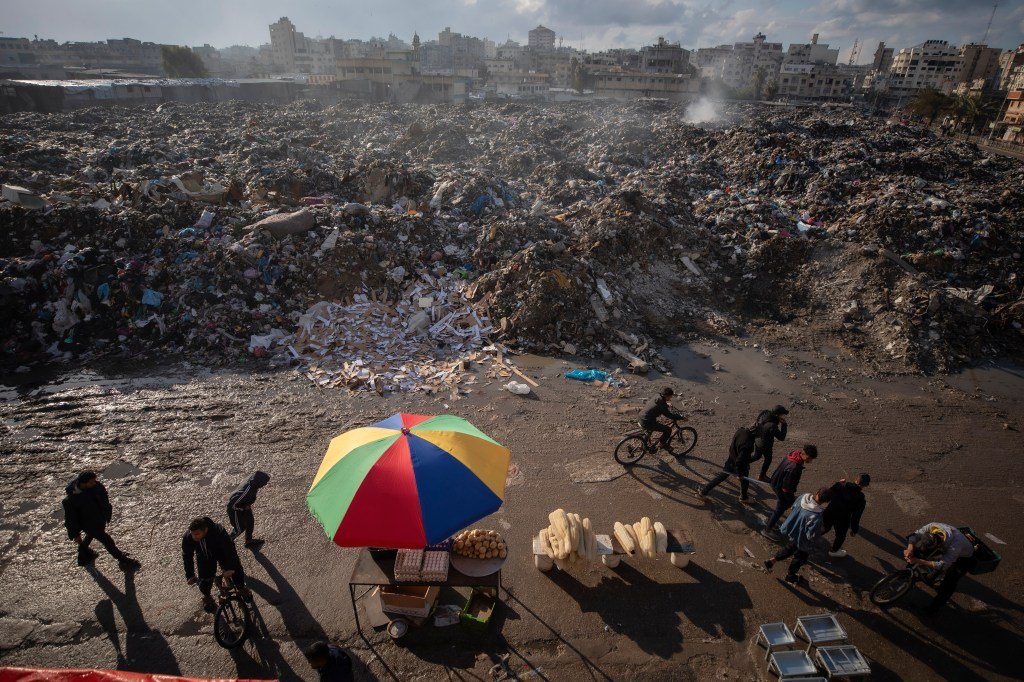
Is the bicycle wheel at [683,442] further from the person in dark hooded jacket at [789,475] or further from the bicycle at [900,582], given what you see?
the bicycle at [900,582]

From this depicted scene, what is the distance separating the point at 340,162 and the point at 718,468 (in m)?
22.3

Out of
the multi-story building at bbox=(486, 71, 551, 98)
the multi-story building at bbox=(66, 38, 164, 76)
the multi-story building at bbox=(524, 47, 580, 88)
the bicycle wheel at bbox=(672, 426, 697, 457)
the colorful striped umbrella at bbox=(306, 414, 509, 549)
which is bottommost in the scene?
the bicycle wheel at bbox=(672, 426, 697, 457)

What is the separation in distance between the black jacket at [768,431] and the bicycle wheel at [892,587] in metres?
1.66

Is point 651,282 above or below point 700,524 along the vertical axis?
above

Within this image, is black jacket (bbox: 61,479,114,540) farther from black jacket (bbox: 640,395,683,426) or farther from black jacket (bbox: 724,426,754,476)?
black jacket (bbox: 724,426,754,476)

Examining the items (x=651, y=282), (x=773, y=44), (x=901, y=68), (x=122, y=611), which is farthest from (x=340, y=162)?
(x=901, y=68)

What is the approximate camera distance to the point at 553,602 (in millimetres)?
4750

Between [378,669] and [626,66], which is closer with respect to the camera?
[378,669]

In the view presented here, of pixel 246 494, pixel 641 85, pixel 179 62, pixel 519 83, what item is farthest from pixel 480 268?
pixel 179 62

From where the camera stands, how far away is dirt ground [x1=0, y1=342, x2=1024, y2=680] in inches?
169

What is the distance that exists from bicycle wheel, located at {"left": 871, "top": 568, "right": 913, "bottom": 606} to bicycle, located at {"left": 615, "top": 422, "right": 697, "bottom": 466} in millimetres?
2591

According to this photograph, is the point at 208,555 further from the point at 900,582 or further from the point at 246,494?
the point at 900,582

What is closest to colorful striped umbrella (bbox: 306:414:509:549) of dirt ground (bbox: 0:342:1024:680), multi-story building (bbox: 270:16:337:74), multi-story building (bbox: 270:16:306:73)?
dirt ground (bbox: 0:342:1024:680)

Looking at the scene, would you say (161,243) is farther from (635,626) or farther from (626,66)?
(626,66)
